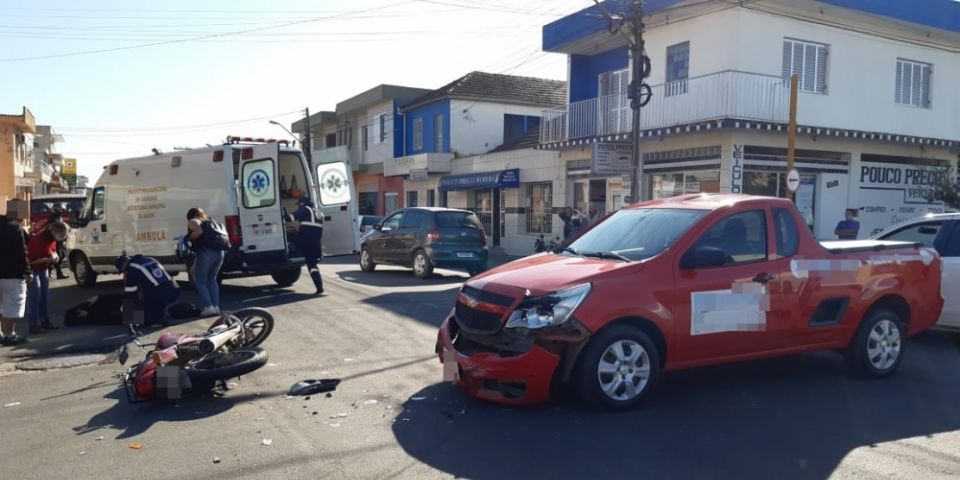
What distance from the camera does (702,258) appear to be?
5.58 metres

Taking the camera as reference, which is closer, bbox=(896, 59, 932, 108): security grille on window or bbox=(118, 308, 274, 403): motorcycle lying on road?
bbox=(118, 308, 274, 403): motorcycle lying on road

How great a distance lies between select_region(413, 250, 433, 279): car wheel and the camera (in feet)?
49.6

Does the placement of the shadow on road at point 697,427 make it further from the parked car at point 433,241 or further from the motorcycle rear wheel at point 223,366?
the parked car at point 433,241

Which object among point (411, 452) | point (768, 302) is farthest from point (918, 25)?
point (411, 452)

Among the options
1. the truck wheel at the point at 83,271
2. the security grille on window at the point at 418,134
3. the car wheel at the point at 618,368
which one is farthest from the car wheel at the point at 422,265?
the security grille on window at the point at 418,134

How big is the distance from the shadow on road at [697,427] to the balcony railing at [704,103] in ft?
36.4

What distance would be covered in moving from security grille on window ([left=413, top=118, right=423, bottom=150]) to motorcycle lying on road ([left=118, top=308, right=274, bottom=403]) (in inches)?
1052

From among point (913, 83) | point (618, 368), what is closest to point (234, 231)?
point (618, 368)

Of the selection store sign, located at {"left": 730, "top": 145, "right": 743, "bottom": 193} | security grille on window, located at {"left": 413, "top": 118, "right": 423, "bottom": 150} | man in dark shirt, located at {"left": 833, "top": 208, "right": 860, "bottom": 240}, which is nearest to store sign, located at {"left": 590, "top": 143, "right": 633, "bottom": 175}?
store sign, located at {"left": 730, "top": 145, "right": 743, "bottom": 193}

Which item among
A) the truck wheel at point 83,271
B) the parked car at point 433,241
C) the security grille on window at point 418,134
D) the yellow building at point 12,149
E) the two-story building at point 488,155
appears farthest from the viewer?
the security grille on window at point 418,134

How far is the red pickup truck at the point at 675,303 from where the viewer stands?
527 centimetres

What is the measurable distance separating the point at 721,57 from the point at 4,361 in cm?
1591

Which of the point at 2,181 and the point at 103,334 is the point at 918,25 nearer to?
the point at 103,334

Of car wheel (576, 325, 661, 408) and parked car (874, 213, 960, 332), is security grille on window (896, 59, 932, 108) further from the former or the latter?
car wheel (576, 325, 661, 408)
